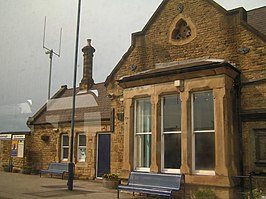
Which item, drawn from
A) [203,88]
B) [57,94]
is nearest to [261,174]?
[203,88]

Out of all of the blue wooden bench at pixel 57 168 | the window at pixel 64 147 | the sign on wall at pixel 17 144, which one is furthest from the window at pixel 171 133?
the sign on wall at pixel 17 144

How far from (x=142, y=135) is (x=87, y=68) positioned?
1108cm

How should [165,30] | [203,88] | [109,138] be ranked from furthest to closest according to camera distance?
[109,138], [165,30], [203,88]

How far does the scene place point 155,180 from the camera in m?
10.9

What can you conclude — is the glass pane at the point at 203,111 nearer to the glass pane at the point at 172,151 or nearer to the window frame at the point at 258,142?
the glass pane at the point at 172,151

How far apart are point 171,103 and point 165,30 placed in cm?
336

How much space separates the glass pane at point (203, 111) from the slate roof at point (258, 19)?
11.7ft

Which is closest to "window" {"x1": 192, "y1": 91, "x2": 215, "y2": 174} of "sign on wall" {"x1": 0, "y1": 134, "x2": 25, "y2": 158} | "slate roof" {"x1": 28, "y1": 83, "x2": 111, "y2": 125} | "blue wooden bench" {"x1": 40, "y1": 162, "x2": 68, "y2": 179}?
"slate roof" {"x1": 28, "y1": 83, "x2": 111, "y2": 125}

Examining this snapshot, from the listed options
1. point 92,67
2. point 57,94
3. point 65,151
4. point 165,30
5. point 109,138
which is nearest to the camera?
point 165,30

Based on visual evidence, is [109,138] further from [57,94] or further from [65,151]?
[57,94]

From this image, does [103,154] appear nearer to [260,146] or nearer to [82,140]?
[82,140]

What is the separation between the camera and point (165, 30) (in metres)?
13.2

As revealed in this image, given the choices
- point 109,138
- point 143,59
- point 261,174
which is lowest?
point 261,174

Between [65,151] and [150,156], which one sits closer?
[150,156]
